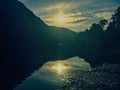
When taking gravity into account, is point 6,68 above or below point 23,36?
below

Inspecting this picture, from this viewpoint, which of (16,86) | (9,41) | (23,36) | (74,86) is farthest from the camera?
(23,36)

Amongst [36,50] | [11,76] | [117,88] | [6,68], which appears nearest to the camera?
[117,88]

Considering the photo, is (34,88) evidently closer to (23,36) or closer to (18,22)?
(23,36)

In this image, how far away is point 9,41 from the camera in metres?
157

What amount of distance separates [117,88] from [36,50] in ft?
380

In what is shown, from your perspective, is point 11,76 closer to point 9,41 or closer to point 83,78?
point 83,78

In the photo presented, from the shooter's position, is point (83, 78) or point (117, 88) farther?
point (83, 78)

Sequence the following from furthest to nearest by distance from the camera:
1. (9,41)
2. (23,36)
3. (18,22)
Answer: (18,22)
(23,36)
(9,41)

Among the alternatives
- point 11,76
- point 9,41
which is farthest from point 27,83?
point 9,41

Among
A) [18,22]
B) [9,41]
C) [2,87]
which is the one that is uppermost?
[18,22]

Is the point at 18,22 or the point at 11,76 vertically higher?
the point at 18,22

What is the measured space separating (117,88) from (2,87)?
2237 centimetres

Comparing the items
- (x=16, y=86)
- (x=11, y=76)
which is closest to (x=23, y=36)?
(x=11, y=76)

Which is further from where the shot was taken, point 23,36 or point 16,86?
point 23,36
